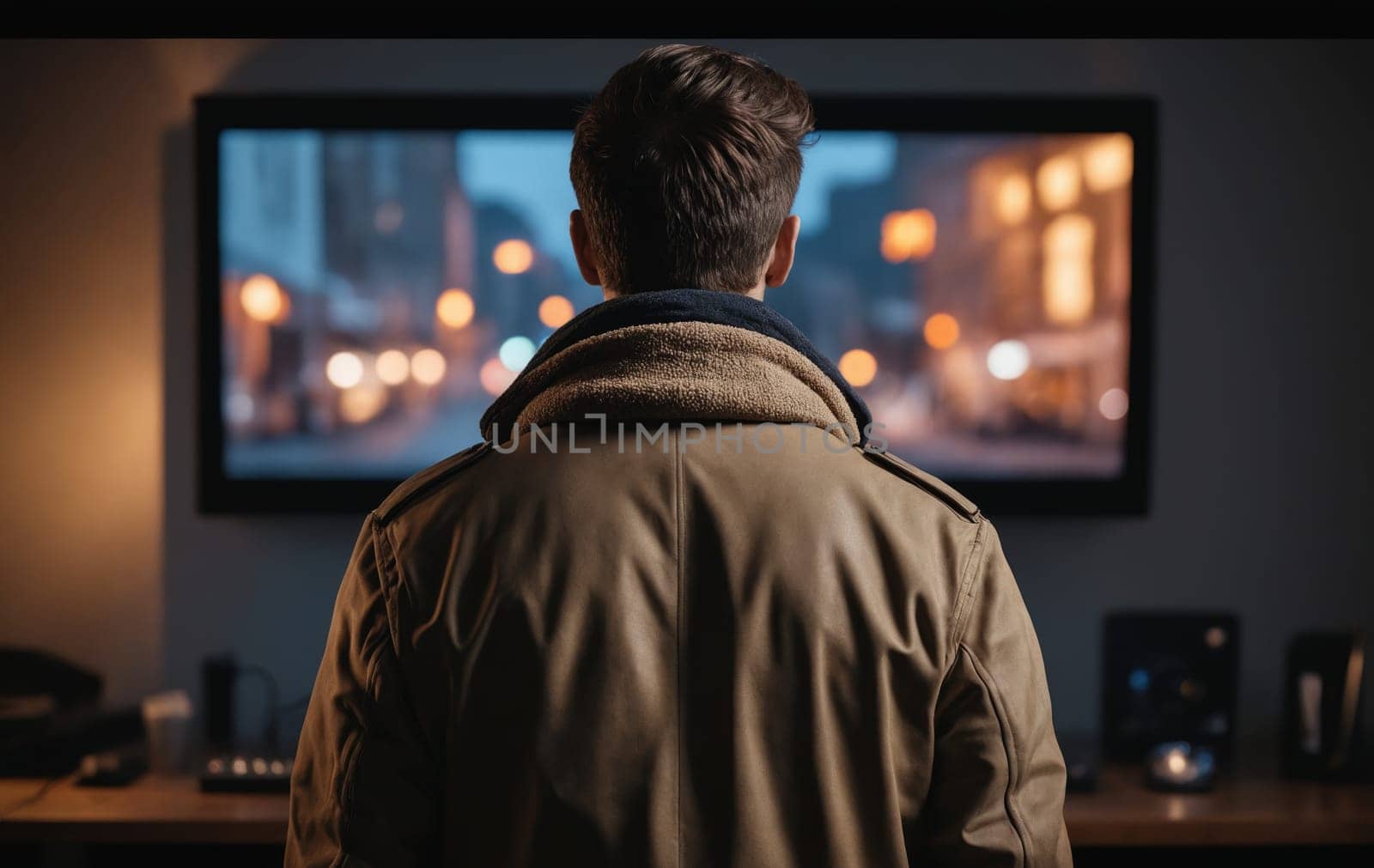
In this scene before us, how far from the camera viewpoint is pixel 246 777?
5.86 feet

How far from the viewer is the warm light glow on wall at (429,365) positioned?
2.08 m

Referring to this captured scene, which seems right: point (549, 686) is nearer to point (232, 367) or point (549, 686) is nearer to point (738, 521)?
point (738, 521)

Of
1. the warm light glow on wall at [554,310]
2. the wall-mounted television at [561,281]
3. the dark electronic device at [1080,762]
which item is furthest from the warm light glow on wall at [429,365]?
the dark electronic device at [1080,762]

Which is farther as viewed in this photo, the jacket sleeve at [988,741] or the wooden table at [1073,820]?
the wooden table at [1073,820]

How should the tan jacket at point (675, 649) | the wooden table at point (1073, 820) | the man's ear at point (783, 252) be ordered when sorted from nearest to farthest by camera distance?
the tan jacket at point (675, 649)
the man's ear at point (783, 252)
the wooden table at point (1073, 820)

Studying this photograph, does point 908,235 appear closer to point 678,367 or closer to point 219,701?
point 678,367

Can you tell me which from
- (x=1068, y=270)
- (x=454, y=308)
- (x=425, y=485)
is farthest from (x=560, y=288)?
(x=425, y=485)

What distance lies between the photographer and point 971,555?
84cm

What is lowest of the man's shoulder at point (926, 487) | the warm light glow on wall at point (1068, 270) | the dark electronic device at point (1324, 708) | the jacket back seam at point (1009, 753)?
the dark electronic device at point (1324, 708)

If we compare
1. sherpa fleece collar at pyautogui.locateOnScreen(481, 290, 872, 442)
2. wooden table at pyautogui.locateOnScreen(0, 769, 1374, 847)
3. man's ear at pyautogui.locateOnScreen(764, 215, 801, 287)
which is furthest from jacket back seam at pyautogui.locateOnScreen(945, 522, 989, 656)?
wooden table at pyautogui.locateOnScreen(0, 769, 1374, 847)

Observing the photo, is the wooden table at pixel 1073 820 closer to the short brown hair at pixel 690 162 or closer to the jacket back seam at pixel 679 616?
the jacket back seam at pixel 679 616

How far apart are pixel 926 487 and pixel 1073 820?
1.09m

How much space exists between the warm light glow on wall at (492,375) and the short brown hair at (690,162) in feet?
4.10

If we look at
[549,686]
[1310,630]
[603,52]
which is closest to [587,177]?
[549,686]
